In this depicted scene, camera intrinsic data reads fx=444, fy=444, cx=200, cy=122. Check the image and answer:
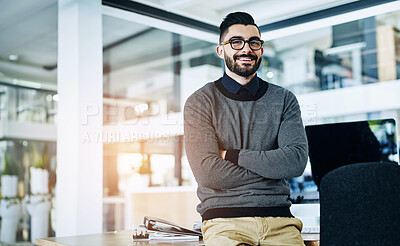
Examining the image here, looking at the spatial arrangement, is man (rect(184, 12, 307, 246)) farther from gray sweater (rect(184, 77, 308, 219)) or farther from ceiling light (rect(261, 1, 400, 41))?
ceiling light (rect(261, 1, 400, 41))

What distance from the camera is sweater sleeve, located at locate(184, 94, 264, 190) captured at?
180 cm

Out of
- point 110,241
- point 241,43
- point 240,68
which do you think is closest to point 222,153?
point 240,68

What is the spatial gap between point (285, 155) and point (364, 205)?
55 cm

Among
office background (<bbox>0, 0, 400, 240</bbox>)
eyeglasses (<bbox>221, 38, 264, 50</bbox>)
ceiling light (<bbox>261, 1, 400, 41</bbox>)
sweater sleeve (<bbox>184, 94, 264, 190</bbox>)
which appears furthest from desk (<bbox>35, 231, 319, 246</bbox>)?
ceiling light (<bbox>261, 1, 400, 41</bbox>)

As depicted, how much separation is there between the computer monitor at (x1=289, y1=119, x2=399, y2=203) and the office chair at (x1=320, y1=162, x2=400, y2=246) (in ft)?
4.23

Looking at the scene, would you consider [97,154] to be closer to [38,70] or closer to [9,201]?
[38,70]

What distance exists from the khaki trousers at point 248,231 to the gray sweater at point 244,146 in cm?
4

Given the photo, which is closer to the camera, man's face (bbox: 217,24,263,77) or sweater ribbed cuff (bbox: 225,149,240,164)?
sweater ribbed cuff (bbox: 225,149,240,164)

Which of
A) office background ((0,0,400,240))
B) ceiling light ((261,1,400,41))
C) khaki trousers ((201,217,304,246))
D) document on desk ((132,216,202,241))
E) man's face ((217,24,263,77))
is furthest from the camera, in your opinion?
ceiling light ((261,1,400,41))

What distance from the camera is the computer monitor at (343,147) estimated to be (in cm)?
256

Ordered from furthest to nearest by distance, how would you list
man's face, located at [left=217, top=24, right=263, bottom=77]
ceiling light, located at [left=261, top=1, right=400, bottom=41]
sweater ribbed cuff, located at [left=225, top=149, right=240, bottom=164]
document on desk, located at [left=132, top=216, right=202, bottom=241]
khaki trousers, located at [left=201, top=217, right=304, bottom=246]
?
1. ceiling light, located at [left=261, top=1, right=400, bottom=41]
2. document on desk, located at [left=132, top=216, right=202, bottom=241]
3. man's face, located at [left=217, top=24, right=263, bottom=77]
4. sweater ribbed cuff, located at [left=225, top=149, right=240, bottom=164]
5. khaki trousers, located at [left=201, top=217, right=304, bottom=246]

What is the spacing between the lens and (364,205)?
52.4 inches

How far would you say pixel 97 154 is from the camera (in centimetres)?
309

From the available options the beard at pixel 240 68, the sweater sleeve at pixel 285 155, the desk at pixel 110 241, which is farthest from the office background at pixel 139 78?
the beard at pixel 240 68
